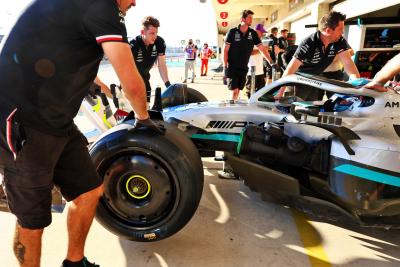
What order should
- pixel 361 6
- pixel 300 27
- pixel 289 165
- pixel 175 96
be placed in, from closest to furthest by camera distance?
pixel 289 165 < pixel 175 96 < pixel 361 6 < pixel 300 27

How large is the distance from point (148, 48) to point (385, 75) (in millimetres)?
3204

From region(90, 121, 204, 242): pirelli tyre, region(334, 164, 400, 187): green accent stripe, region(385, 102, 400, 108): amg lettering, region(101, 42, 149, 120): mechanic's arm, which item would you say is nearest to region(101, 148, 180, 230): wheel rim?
region(90, 121, 204, 242): pirelli tyre

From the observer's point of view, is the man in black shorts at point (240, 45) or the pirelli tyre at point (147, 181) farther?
the man in black shorts at point (240, 45)

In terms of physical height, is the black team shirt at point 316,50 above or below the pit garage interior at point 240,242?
above

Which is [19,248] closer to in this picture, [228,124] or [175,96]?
[228,124]

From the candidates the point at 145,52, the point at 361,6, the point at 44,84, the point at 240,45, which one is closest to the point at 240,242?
the point at 44,84

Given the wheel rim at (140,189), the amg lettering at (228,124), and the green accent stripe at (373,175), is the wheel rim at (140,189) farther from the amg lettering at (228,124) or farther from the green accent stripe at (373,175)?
the green accent stripe at (373,175)

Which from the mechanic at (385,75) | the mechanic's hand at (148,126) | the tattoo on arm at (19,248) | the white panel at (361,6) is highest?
the white panel at (361,6)

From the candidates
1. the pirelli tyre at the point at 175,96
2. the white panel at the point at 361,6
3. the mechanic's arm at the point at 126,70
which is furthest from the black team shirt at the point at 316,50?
the white panel at the point at 361,6

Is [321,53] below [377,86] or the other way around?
the other way around

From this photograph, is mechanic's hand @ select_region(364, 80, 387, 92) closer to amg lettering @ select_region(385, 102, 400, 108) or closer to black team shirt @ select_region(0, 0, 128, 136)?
amg lettering @ select_region(385, 102, 400, 108)

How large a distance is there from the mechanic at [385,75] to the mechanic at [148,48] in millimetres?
2730

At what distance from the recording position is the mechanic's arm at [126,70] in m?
1.47

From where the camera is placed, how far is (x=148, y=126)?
201 centimetres
